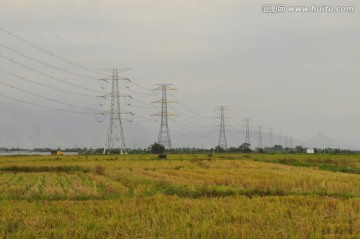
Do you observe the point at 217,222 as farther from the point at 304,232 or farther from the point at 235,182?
the point at 235,182

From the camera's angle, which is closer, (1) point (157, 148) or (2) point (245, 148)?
(1) point (157, 148)

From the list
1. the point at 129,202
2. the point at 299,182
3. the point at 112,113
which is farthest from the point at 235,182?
the point at 112,113

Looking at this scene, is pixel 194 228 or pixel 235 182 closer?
pixel 194 228

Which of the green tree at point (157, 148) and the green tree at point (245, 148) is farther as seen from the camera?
the green tree at point (245, 148)

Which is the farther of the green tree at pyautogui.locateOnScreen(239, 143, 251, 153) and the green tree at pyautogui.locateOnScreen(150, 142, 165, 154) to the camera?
the green tree at pyautogui.locateOnScreen(239, 143, 251, 153)

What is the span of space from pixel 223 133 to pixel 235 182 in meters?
85.4

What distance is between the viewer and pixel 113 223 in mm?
11602

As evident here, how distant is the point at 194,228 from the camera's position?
11000 millimetres

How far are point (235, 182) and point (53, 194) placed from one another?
9989mm

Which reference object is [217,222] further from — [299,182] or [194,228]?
[299,182]

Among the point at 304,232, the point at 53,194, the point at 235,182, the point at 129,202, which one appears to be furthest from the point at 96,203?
the point at 235,182

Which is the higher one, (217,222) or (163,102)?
(163,102)

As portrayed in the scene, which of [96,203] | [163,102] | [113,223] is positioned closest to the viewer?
[113,223]

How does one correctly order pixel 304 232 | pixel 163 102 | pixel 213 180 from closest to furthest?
pixel 304 232 < pixel 213 180 < pixel 163 102
